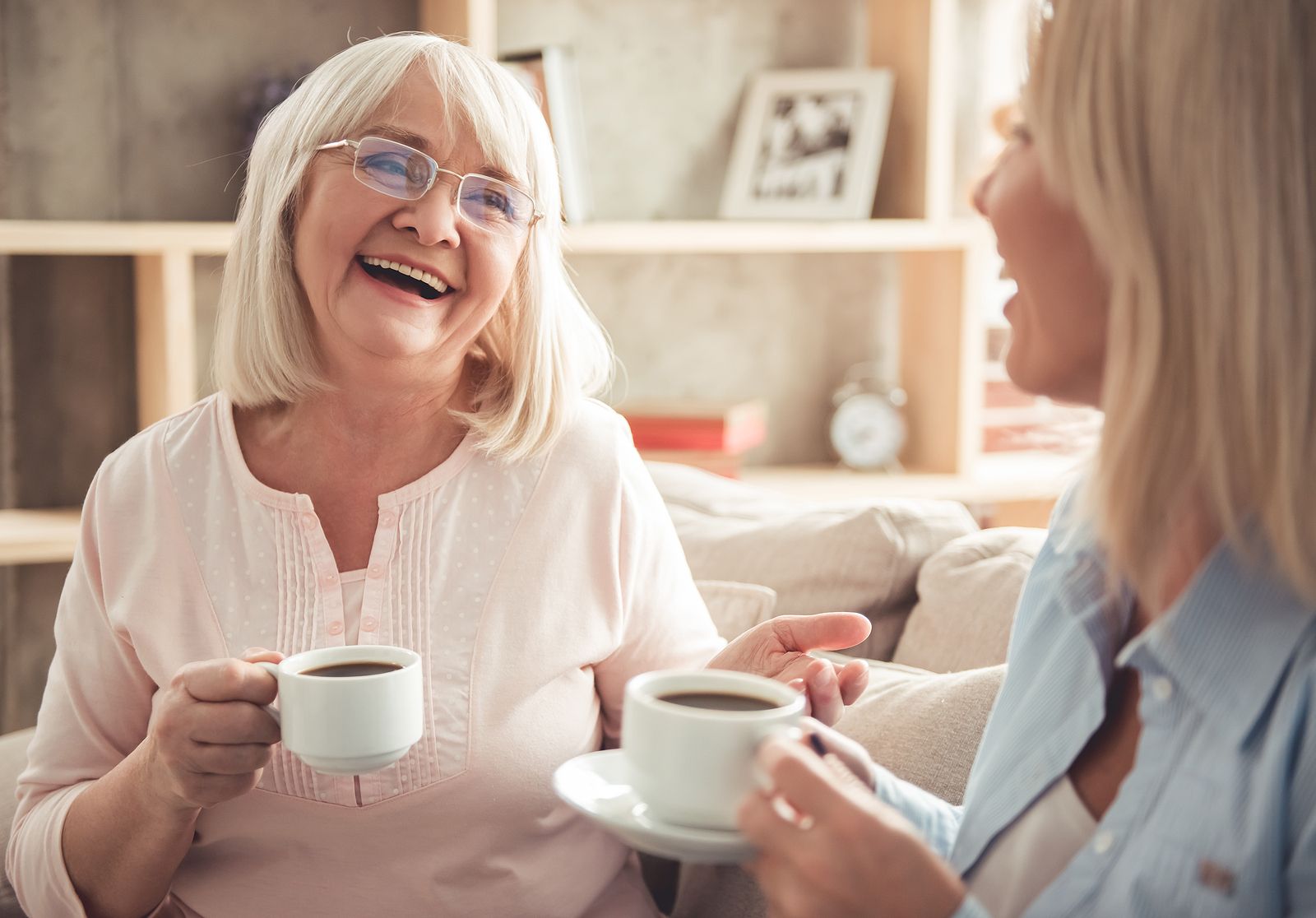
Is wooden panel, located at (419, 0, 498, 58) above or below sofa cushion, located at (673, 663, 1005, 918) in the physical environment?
above

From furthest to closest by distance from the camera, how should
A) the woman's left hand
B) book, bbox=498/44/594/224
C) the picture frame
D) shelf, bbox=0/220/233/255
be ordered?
1. the picture frame
2. book, bbox=498/44/594/224
3. shelf, bbox=0/220/233/255
4. the woman's left hand

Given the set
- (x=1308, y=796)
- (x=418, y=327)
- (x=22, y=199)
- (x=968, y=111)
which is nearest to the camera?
(x=1308, y=796)

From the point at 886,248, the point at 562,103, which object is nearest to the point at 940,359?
the point at 886,248

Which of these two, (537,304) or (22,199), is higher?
(22,199)

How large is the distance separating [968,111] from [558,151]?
1168 mm

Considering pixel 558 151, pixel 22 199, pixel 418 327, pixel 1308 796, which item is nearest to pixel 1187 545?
pixel 1308 796

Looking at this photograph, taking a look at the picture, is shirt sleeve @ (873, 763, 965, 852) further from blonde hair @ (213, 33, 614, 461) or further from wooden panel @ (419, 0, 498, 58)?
wooden panel @ (419, 0, 498, 58)

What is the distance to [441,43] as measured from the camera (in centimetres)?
141

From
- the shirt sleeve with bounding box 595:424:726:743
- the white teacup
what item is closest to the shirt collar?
the white teacup

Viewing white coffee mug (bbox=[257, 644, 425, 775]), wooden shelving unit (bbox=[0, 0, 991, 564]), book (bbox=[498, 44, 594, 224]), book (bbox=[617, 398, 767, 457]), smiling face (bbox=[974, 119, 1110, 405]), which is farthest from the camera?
book (bbox=[617, 398, 767, 457])

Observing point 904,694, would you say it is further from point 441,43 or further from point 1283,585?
point 441,43

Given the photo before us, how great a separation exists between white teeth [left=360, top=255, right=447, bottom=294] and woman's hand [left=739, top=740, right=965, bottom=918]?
2.50 feet

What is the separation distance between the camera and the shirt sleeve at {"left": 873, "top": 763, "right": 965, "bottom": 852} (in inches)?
40.8

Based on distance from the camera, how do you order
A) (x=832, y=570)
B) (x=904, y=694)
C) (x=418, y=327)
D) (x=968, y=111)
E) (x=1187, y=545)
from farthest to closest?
(x=968, y=111)
(x=832, y=570)
(x=904, y=694)
(x=418, y=327)
(x=1187, y=545)
